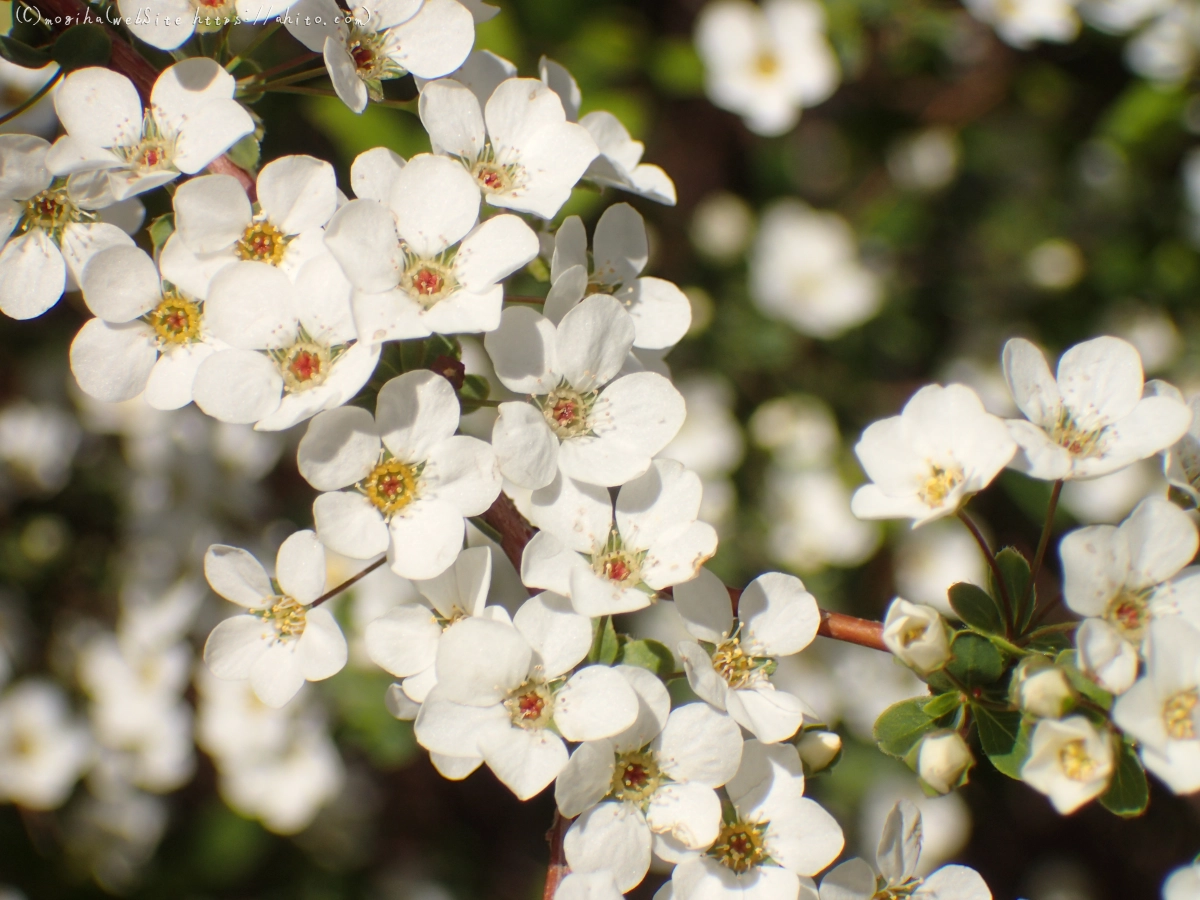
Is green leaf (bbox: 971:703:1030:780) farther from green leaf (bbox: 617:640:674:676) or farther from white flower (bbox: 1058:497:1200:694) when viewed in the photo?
green leaf (bbox: 617:640:674:676)

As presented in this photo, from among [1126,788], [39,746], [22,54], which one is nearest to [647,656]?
[1126,788]

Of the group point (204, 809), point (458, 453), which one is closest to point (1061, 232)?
point (458, 453)

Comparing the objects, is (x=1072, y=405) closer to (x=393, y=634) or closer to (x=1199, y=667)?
(x=1199, y=667)

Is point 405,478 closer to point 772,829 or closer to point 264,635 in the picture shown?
point 264,635

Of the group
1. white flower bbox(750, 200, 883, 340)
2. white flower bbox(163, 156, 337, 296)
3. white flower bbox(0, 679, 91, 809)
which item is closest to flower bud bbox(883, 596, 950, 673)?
white flower bbox(163, 156, 337, 296)

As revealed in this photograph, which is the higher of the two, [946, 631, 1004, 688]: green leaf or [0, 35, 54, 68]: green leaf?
[0, 35, 54, 68]: green leaf

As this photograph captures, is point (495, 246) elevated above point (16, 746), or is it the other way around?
point (495, 246)

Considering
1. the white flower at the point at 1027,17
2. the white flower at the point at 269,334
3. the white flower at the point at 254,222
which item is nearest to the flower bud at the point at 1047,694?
the white flower at the point at 269,334
